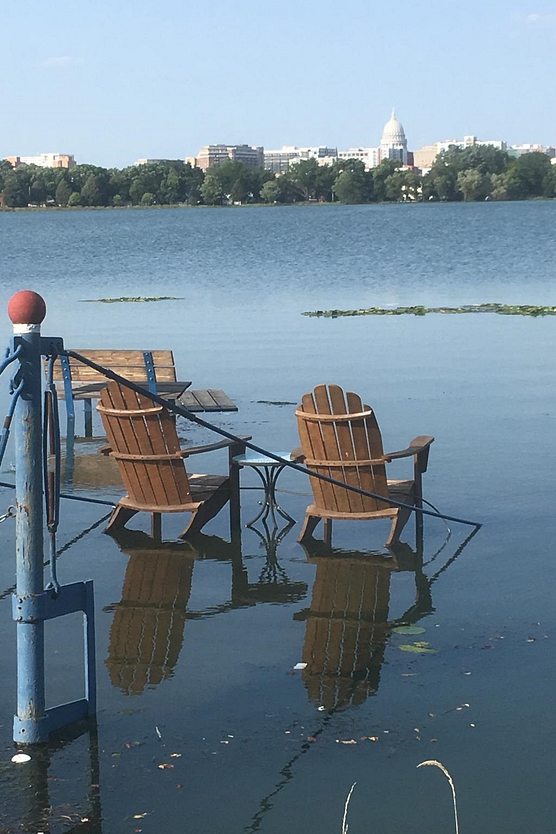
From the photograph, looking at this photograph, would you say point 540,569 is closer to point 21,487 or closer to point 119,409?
point 119,409

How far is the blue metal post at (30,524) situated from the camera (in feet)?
19.7

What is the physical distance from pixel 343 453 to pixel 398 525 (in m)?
0.70

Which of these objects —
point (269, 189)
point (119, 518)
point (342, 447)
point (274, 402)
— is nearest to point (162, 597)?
point (119, 518)

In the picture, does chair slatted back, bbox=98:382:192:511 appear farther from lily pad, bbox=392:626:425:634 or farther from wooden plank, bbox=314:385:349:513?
lily pad, bbox=392:626:425:634

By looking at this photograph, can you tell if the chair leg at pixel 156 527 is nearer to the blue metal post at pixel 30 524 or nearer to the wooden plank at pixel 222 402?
the wooden plank at pixel 222 402

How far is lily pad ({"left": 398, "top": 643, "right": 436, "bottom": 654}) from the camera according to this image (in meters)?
7.41

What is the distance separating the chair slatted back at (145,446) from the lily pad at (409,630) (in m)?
2.18

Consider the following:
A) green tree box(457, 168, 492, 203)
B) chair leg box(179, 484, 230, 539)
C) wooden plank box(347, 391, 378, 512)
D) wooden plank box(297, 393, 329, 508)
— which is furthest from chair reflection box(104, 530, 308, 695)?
green tree box(457, 168, 492, 203)

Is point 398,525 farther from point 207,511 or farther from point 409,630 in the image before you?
point 409,630

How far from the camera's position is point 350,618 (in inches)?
316

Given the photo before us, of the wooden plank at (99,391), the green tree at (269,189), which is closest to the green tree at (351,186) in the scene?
the green tree at (269,189)

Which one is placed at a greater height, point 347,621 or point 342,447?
point 342,447

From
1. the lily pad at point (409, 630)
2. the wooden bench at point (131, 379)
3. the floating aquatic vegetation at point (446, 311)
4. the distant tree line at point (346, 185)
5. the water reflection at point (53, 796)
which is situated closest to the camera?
the water reflection at point (53, 796)

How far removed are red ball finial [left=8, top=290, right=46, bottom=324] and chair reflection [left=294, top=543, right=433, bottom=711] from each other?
2.32 meters
